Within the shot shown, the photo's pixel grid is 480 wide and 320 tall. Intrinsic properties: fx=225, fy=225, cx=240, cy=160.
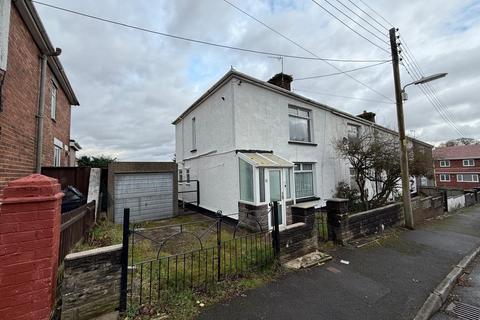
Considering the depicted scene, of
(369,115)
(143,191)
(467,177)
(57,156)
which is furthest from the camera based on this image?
(467,177)

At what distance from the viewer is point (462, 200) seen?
56.0 feet

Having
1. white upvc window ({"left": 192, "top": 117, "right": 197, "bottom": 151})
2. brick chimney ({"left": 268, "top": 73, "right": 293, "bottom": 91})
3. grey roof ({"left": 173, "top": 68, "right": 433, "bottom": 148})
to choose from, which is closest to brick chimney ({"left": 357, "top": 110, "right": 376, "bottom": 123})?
grey roof ({"left": 173, "top": 68, "right": 433, "bottom": 148})

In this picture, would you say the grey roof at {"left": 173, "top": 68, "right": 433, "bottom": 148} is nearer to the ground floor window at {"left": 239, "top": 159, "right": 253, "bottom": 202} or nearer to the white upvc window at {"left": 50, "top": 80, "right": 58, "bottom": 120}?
the ground floor window at {"left": 239, "top": 159, "right": 253, "bottom": 202}

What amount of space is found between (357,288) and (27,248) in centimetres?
494

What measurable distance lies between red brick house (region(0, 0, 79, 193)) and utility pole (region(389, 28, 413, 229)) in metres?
12.1

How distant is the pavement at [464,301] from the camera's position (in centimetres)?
359

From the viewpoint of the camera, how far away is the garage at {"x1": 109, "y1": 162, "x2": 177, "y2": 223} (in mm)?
9438

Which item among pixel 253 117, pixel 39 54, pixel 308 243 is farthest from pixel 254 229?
pixel 39 54

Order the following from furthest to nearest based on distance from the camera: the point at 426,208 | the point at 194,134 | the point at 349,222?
1. the point at 194,134
2. the point at 426,208
3. the point at 349,222

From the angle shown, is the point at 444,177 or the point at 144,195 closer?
the point at 144,195

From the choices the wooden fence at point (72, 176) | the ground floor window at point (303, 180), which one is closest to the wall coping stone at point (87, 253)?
the wooden fence at point (72, 176)

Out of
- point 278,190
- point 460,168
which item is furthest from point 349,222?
point 460,168

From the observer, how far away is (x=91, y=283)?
2.96m

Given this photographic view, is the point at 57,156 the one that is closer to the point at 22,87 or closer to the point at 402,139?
the point at 22,87
